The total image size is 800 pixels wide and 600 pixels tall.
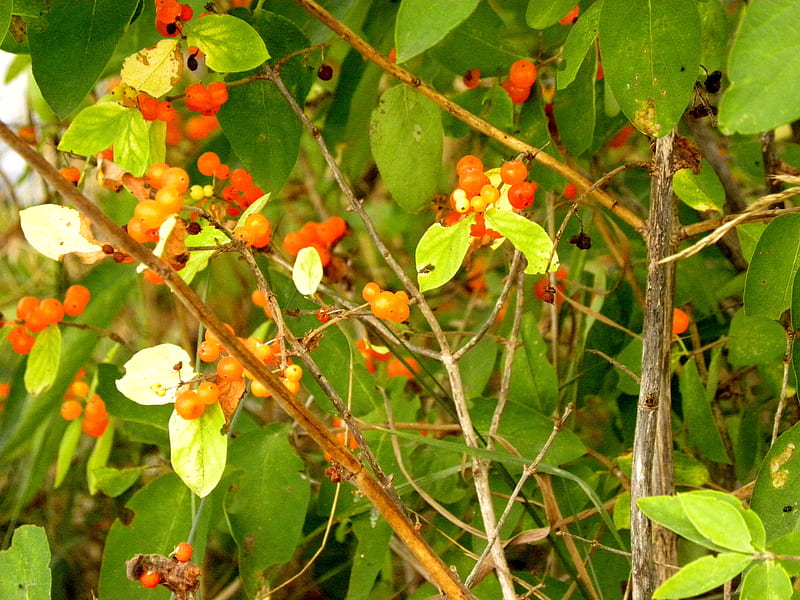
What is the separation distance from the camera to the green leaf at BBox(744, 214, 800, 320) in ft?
2.39

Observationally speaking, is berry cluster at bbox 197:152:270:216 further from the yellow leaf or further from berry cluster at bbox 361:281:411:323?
berry cluster at bbox 361:281:411:323

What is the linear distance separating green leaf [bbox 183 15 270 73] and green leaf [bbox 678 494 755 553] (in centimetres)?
53

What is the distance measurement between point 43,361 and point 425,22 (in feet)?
2.39

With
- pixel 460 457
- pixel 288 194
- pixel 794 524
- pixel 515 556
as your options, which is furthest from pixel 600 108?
pixel 288 194

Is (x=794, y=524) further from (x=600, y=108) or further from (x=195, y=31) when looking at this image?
(x=195, y=31)

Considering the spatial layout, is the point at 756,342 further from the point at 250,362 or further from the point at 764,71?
the point at 250,362

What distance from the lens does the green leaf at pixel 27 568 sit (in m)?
0.77

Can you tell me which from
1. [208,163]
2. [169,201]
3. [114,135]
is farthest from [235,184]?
[169,201]

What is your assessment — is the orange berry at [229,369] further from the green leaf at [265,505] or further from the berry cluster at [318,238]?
the berry cluster at [318,238]

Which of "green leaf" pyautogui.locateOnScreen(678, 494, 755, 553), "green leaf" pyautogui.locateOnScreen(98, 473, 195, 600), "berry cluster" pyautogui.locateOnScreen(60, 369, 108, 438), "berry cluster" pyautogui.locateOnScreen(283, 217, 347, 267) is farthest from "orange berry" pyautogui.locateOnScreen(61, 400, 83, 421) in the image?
"green leaf" pyautogui.locateOnScreen(678, 494, 755, 553)

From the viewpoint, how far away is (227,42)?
788mm

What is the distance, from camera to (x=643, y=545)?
0.68 metres

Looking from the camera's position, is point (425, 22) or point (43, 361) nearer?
point (425, 22)

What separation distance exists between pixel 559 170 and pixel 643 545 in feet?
1.20
